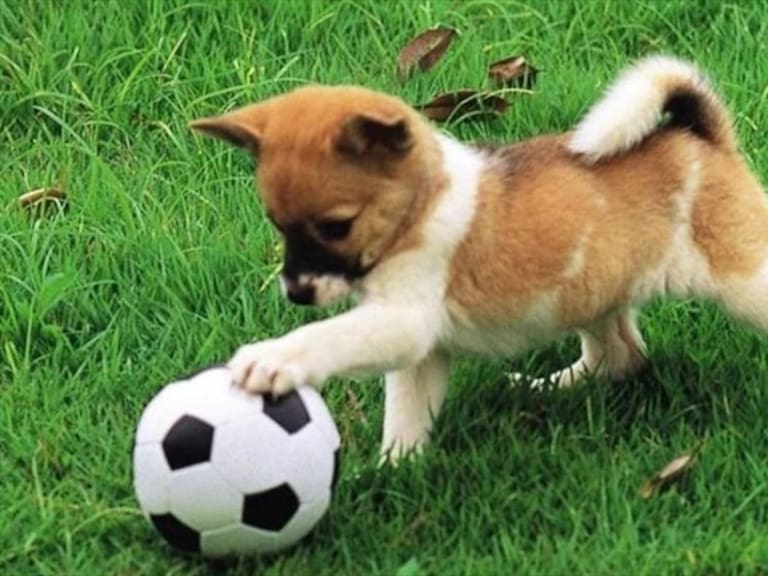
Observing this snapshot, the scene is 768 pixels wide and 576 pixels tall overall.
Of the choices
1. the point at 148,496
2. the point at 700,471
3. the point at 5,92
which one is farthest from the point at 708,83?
the point at 5,92

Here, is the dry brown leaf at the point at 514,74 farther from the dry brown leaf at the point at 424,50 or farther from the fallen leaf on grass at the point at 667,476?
the fallen leaf on grass at the point at 667,476

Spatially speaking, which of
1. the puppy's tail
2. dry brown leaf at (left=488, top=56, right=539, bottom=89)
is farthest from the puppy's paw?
dry brown leaf at (left=488, top=56, right=539, bottom=89)

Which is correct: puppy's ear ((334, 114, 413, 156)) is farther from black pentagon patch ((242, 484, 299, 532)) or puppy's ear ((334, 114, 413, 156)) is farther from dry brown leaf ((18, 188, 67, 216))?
dry brown leaf ((18, 188, 67, 216))

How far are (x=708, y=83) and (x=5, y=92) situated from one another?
2.41 metres

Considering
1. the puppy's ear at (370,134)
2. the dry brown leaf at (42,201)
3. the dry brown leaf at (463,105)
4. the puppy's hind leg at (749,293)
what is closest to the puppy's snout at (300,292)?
the puppy's ear at (370,134)

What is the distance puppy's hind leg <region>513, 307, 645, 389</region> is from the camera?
4.98 m

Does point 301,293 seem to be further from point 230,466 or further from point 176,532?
point 176,532

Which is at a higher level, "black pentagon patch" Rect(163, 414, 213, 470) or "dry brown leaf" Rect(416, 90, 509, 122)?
"black pentagon patch" Rect(163, 414, 213, 470)

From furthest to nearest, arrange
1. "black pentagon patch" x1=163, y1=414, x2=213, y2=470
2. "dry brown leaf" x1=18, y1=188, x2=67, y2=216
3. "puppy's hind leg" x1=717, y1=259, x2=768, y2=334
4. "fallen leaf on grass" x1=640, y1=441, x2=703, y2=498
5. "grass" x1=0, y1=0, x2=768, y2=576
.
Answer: "dry brown leaf" x1=18, y1=188, x2=67, y2=216, "puppy's hind leg" x1=717, y1=259, x2=768, y2=334, "fallen leaf on grass" x1=640, y1=441, x2=703, y2=498, "grass" x1=0, y1=0, x2=768, y2=576, "black pentagon patch" x1=163, y1=414, x2=213, y2=470

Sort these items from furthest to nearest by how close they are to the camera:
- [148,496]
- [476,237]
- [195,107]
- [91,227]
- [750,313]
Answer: [195,107] → [91,227] → [750,313] → [476,237] → [148,496]

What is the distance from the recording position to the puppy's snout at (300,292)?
4176 millimetres


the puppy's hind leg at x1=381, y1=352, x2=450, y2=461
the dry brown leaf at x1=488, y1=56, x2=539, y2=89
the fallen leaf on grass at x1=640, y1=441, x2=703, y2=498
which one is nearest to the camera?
the fallen leaf on grass at x1=640, y1=441, x2=703, y2=498

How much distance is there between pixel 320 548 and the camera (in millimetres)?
4285

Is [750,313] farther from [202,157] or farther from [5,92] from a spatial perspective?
[5,92]
